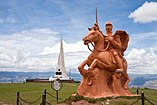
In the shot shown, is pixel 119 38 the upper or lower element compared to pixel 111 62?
upper

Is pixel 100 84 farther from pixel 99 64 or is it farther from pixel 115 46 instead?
pixel 115 46

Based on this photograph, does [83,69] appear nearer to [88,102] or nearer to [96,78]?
[96,78]

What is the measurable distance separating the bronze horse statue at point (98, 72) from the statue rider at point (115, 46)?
17 centimetres

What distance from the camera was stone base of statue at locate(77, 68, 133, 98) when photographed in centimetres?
1260

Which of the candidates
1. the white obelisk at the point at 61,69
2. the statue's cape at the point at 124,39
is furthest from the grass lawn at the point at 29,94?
the white obelisk at the point at 61,69

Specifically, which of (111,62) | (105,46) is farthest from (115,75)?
(105,46)

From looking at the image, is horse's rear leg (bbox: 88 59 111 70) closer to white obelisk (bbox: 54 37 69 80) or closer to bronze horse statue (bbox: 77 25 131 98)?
bronze horse statue (bbox: 77 25 131 98)

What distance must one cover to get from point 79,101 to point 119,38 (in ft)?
12.6

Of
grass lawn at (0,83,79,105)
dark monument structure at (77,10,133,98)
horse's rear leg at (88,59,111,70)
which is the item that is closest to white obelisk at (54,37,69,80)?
grass lawn at (0,83,79,105)

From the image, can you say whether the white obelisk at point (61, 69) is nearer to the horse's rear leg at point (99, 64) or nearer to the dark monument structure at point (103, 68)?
the dark monument structure at point (103, 68)

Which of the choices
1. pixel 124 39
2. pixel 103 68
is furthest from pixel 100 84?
pixel 124 39

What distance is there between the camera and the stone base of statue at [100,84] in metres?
12.6

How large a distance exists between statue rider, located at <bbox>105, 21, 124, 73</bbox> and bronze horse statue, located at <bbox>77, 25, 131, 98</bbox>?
0.57 ft

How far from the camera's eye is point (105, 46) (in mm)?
13531
